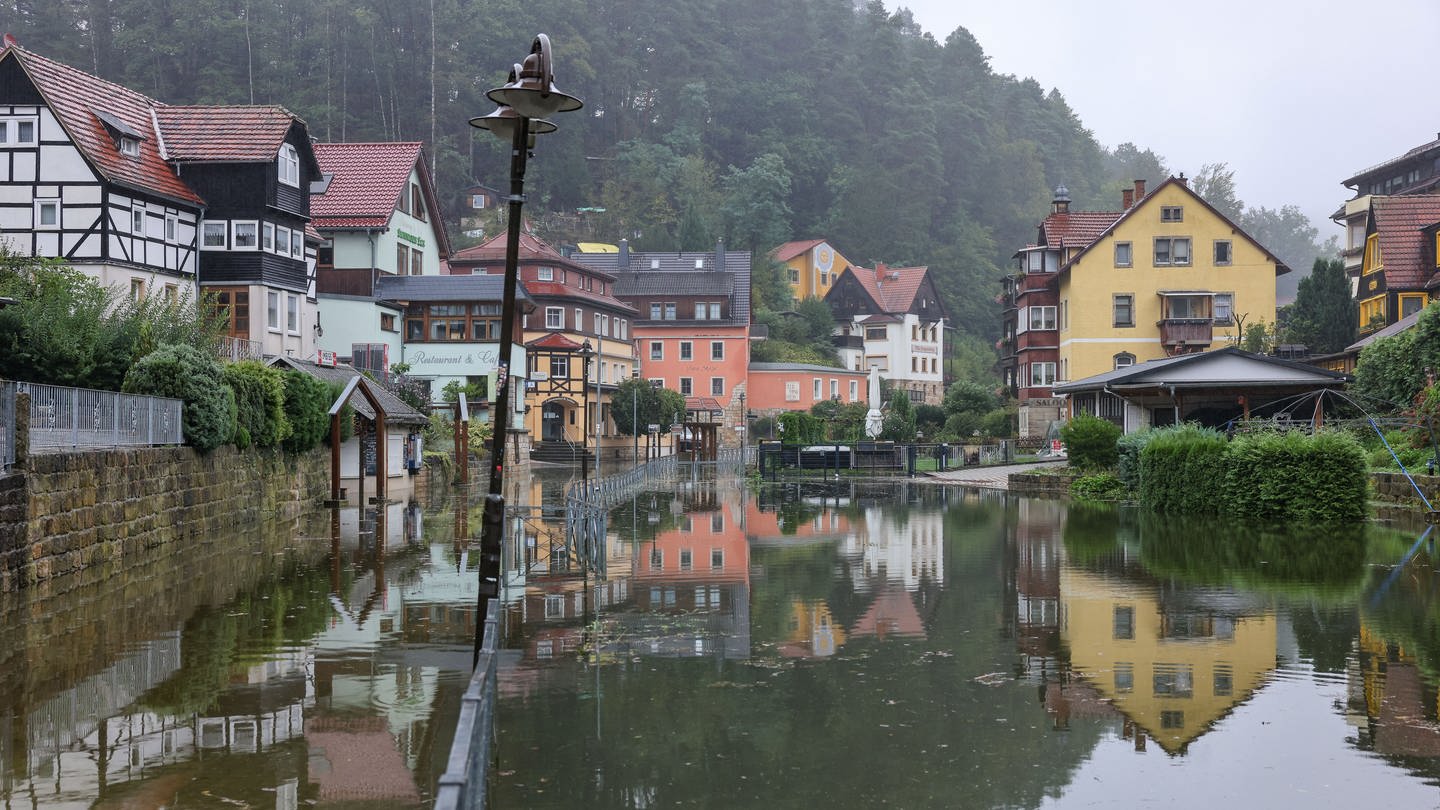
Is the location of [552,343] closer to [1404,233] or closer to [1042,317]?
[1042,317]

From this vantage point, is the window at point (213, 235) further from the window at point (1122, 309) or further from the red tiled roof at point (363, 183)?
the window at point (1122, 309)

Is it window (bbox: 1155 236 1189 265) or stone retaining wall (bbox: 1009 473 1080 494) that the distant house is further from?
stone retaining wall (bbox: 1009 473 1080 494)

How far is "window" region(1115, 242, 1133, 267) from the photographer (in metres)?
61.8

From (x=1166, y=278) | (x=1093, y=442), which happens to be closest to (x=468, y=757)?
(x=1093, y=442)

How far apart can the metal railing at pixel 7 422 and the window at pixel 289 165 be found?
29.7m

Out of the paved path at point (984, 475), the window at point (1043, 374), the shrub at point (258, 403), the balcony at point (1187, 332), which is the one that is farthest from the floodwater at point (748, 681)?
the window at point (1043, 374)

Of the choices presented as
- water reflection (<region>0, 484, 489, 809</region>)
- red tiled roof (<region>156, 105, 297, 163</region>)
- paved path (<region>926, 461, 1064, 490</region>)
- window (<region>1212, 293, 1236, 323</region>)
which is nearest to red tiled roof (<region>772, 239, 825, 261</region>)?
window (<region>1212, 293, 1236, 323</region>)

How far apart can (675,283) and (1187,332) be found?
37.6 metres

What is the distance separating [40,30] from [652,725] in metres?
97.6

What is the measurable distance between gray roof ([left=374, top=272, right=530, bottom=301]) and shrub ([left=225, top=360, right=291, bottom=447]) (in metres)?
27.5

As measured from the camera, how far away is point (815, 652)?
1245 centimetres

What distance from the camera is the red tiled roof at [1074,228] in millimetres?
66500

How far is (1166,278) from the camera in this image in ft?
204

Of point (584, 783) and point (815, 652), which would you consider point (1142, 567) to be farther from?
point (584, 783)
